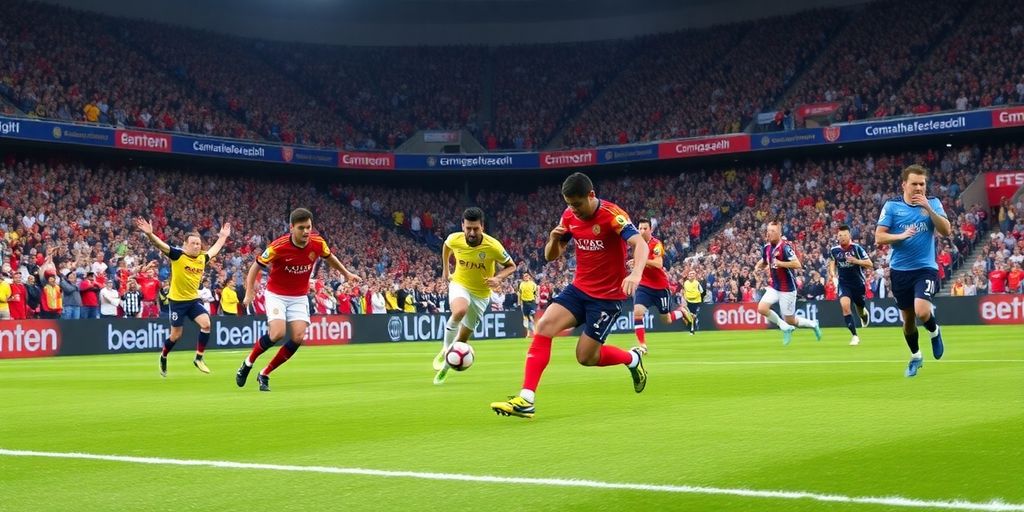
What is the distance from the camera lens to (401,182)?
64188mm

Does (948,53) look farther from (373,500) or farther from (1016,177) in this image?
(373,500)

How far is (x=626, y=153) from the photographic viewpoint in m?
58.8

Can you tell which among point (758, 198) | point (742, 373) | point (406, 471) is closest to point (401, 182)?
point (758, 198)

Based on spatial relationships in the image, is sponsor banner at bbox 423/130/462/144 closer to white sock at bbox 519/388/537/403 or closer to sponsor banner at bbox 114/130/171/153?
sponsor banner at bbox 114/130/171/153

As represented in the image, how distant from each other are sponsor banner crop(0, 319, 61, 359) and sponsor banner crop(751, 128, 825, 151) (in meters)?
34.8

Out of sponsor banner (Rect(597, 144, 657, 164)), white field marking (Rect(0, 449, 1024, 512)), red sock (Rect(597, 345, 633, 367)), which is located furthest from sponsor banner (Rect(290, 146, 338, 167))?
white field marking (Rect(0, 449, 1024, 512))

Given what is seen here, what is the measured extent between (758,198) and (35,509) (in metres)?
51.6

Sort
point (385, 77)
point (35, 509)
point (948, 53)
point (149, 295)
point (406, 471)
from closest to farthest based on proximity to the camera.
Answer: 1. point (35, 509)
2. point (406, 471)
3. point (149, 295)
4. point (948, 53)
5. point (385, 77)

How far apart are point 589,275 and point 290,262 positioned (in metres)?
5.60

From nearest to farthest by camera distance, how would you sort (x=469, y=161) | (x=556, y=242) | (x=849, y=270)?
(x=556, y=242), (x=849, y=270), (x=469, y=161)

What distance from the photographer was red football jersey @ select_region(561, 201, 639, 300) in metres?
10.7

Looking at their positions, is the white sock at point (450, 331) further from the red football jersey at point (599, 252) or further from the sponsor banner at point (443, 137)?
the sponsor banner at point (443, 137)


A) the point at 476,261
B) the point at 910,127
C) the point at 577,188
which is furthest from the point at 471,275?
the point at 910,127

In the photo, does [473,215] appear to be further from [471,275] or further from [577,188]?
[577,188]
